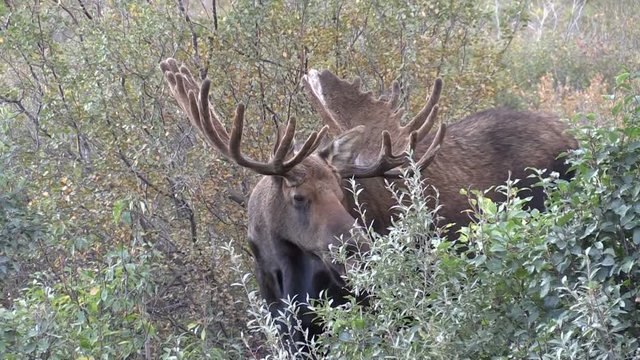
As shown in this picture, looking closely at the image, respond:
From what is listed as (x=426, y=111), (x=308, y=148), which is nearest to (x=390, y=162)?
(x=426, y=111)

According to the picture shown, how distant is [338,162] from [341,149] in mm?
80

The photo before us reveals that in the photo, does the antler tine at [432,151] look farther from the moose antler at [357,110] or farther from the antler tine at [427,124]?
the moose antler at [357,110]

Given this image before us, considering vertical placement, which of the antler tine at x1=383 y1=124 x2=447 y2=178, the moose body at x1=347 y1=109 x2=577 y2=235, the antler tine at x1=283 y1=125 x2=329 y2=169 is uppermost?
the antler tine at x1=283 y1=125 x2=329 y2=169

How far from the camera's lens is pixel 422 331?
4734 millimetres

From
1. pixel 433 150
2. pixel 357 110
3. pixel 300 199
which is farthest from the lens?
pixel 357 110

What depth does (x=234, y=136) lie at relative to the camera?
6645 millimetres

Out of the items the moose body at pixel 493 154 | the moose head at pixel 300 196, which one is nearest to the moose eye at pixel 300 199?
the moose head at pixel 300 196

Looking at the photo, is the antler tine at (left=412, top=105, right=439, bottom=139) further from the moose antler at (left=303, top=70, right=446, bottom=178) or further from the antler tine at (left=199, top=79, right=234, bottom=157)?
the antler tine at (left=199, top=79, right=234, bottom=157)

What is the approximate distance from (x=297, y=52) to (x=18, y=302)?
9.93 feet

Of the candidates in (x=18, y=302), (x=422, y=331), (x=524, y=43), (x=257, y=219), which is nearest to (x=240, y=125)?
(x=257, y=219)

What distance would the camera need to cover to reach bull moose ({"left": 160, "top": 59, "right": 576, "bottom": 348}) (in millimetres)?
6672

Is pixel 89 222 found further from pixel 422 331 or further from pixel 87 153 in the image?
pixel 422 331

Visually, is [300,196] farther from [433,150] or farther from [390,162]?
[433,150]

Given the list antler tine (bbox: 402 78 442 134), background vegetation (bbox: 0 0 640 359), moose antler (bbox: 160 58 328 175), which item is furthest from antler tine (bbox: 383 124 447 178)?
background vegetation (bbox: 0 0 640 359)
